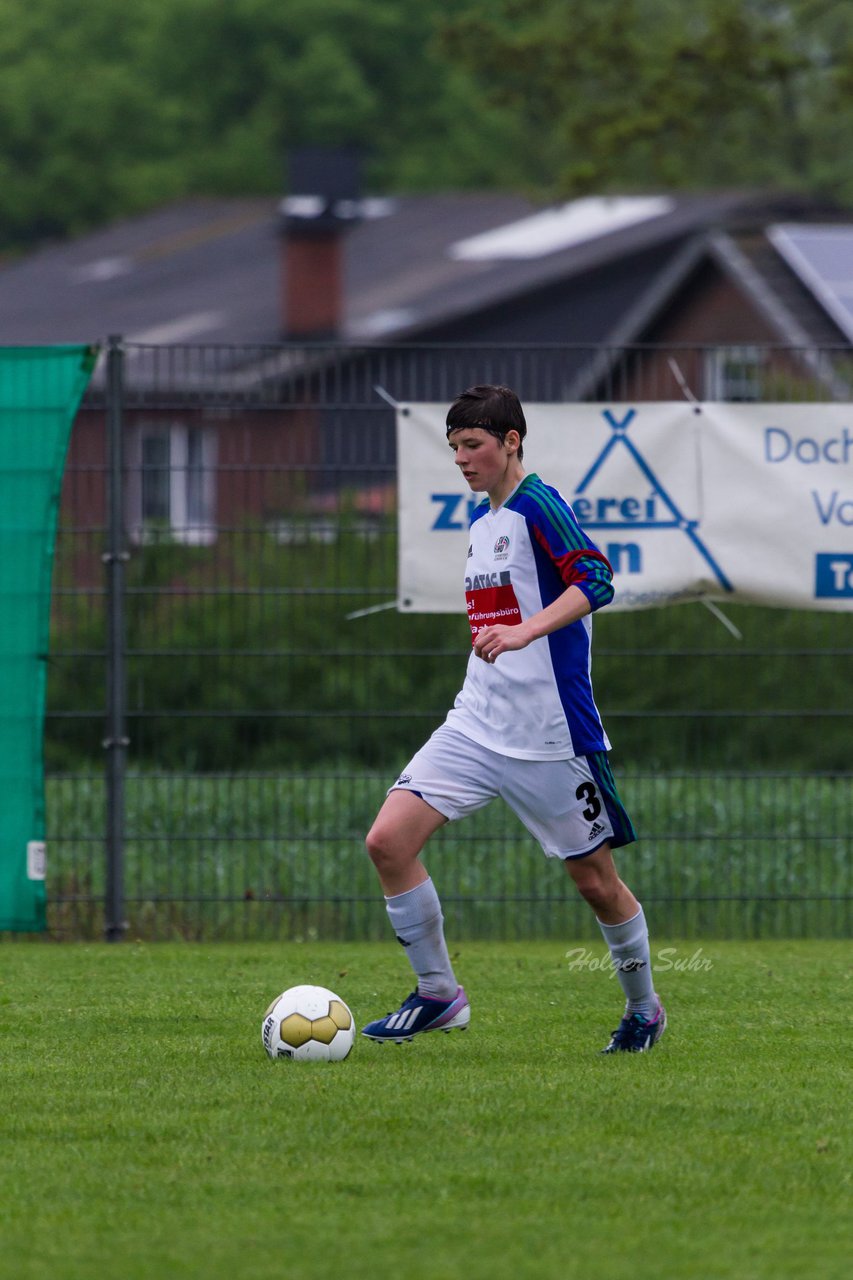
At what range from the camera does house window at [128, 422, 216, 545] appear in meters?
9.64

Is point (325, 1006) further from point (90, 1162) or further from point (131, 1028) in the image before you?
point (90, 1162)

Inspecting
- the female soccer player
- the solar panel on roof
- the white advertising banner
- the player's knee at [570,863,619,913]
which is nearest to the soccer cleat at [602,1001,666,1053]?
the female soccer player

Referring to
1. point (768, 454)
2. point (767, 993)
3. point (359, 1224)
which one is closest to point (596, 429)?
point (768, 454)

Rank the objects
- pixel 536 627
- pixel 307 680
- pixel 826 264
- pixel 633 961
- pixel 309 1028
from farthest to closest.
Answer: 1. pixel 826 264
2. pixel 307 680
3. pixel 633 961
4. pixel 309 1028
5. pixel 536 627

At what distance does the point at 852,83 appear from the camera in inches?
827

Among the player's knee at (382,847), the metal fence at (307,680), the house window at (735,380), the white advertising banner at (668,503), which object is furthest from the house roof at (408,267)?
the player's knee at (382,847)

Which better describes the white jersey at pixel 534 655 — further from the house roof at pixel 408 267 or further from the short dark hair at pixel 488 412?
the house roof at pixel 408 267

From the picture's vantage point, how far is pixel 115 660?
9.70 metres

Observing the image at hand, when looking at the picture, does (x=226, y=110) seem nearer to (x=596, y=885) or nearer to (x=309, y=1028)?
(x=596, y=885)

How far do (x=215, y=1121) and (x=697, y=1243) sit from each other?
1.59 metres

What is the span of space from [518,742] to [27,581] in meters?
3.74

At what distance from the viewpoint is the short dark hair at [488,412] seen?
21.1ft

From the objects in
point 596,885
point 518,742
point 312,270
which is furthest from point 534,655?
point 312,270

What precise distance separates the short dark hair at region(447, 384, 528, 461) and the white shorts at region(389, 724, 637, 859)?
987 mm
